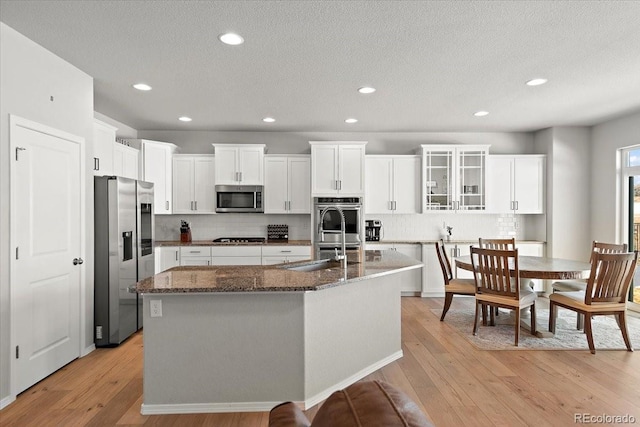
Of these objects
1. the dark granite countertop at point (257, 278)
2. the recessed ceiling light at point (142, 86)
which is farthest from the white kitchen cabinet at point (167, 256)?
the dark granite countertop at point (257, 278)

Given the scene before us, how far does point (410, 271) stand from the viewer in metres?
5.68

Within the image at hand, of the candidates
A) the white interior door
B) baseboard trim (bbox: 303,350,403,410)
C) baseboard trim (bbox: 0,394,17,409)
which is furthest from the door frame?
baseboard trim (bbox: 0,394,17,409)

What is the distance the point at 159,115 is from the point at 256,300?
3.64 meters

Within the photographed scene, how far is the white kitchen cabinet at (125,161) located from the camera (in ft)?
14.5

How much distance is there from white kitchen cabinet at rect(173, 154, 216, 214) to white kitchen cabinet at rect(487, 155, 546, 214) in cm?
448

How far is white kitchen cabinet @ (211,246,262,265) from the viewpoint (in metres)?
5.26

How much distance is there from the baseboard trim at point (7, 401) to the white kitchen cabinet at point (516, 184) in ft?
19.9

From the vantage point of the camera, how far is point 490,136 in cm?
609

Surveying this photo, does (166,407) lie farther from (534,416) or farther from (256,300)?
(534,416)

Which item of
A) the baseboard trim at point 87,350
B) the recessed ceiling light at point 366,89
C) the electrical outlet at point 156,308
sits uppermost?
the recessed ceiling light at point 366,89

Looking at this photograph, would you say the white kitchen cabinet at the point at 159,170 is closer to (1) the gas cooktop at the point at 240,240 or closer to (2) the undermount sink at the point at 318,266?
(1) the gas cooktop at the point at 240,240

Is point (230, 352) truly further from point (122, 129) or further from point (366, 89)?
point (122, 129)

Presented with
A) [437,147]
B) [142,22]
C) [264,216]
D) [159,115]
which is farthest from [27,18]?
[437,147]

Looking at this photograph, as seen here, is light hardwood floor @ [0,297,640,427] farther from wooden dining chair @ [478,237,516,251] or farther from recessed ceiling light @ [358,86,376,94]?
recessed ceiling light @ [358,86,376,94]
